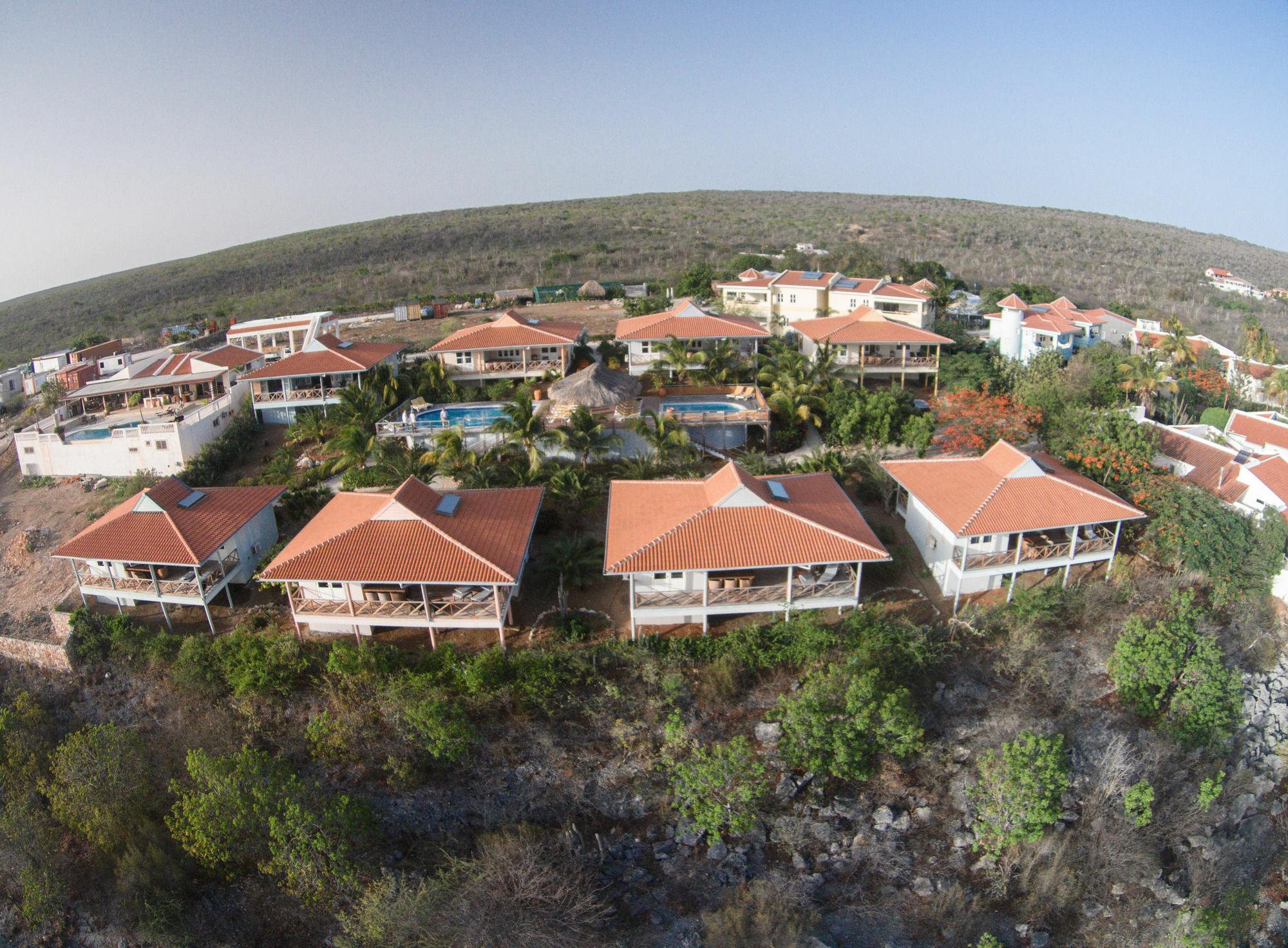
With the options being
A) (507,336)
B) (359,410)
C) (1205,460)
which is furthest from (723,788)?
(507,336)

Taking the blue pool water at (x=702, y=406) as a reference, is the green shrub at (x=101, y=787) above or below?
below

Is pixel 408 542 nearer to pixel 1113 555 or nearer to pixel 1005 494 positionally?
pixel 1005 494

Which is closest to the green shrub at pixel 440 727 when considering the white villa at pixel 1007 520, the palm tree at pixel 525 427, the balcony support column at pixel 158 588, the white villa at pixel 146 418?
the balcony support column at pixel 158 588

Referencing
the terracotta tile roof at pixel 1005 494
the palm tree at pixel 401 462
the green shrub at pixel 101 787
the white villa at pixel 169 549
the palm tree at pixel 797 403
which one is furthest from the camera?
the palm tree at pixel 797 403

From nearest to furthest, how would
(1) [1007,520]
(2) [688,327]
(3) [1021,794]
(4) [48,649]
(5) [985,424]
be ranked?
(3) [1021,794] → (1) [1007,520] → (4) [48,649] → (5) [985,424] → (2) [688,327]

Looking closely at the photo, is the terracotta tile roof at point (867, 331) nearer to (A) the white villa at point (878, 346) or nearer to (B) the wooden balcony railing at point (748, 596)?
(A) the white villa at point (878, 346)

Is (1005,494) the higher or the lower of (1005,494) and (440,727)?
the higher

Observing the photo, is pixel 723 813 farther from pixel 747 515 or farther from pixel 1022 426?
pixel 1022 426

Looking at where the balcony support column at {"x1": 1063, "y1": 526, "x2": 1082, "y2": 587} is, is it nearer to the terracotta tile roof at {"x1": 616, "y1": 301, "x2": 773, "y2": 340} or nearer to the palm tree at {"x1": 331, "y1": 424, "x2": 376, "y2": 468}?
the terracotta tile roof at {"x1": 616, "y1": 301, "x2": 773, "y2": 340}
